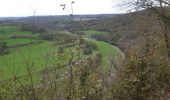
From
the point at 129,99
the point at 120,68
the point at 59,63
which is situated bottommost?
the point at 129,99

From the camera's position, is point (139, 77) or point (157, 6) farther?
point (157, 6)

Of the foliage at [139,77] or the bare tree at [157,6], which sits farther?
the bare tree at [157,6]

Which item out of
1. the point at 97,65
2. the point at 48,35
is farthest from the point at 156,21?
the point at 48,35

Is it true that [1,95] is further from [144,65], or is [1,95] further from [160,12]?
[160,12]

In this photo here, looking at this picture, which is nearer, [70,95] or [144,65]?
[70,95]

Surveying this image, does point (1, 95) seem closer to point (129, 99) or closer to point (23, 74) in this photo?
point (23, 74)

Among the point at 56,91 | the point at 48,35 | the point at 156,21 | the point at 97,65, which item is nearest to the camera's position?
the point at 56,91

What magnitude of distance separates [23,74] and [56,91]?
85 centimetres

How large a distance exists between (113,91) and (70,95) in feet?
12.0

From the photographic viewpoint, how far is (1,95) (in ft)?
19.2

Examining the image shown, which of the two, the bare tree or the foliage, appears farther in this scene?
the bare tree

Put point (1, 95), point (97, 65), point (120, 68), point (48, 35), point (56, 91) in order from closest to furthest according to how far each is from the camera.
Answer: point (1, 95) < point (56, 91) < point (48, 35) < point (97, 65) < point (120, 68)

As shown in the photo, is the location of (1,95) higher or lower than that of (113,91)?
higher

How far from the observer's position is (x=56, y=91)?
624 centimetres
